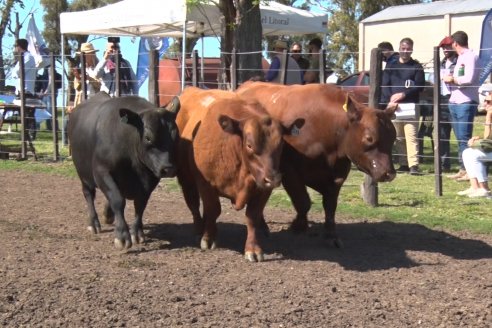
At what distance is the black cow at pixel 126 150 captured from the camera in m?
6.90

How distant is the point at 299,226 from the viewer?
316 inches

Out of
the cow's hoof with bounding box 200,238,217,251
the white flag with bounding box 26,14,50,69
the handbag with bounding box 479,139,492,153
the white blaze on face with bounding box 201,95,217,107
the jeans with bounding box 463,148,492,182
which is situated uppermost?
the white flag with bounding box 26,14,50,69

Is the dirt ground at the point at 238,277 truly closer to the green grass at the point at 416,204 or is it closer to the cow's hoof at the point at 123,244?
the cow's hoof at the point at 123,244

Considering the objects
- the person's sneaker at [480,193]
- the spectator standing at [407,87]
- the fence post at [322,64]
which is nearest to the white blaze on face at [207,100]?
the person's sneaker at [480,193]

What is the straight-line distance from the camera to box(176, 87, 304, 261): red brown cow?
21.0 feet

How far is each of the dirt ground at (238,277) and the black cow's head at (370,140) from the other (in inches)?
31.0

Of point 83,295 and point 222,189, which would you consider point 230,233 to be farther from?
point 83,295

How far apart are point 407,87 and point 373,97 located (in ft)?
7.18


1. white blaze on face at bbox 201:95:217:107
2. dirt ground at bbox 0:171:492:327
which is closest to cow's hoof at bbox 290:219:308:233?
dirt ground at bbox 0:171:492:327

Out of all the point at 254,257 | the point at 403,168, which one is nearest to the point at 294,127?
Result: the point at 254,257

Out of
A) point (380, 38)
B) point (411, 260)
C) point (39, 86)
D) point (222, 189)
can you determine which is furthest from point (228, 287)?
point (380, 38)

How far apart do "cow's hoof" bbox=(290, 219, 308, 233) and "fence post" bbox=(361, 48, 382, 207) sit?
6.33ft

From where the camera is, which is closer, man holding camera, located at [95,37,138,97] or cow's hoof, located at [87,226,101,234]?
cow's hoof, located at [87,226,101,234]

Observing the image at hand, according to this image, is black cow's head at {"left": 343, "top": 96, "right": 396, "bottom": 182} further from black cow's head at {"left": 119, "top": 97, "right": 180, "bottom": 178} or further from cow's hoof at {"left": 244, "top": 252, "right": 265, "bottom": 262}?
black cow's head at {"left": 119, "top": 97, "right": 180, "bottom": 178}
